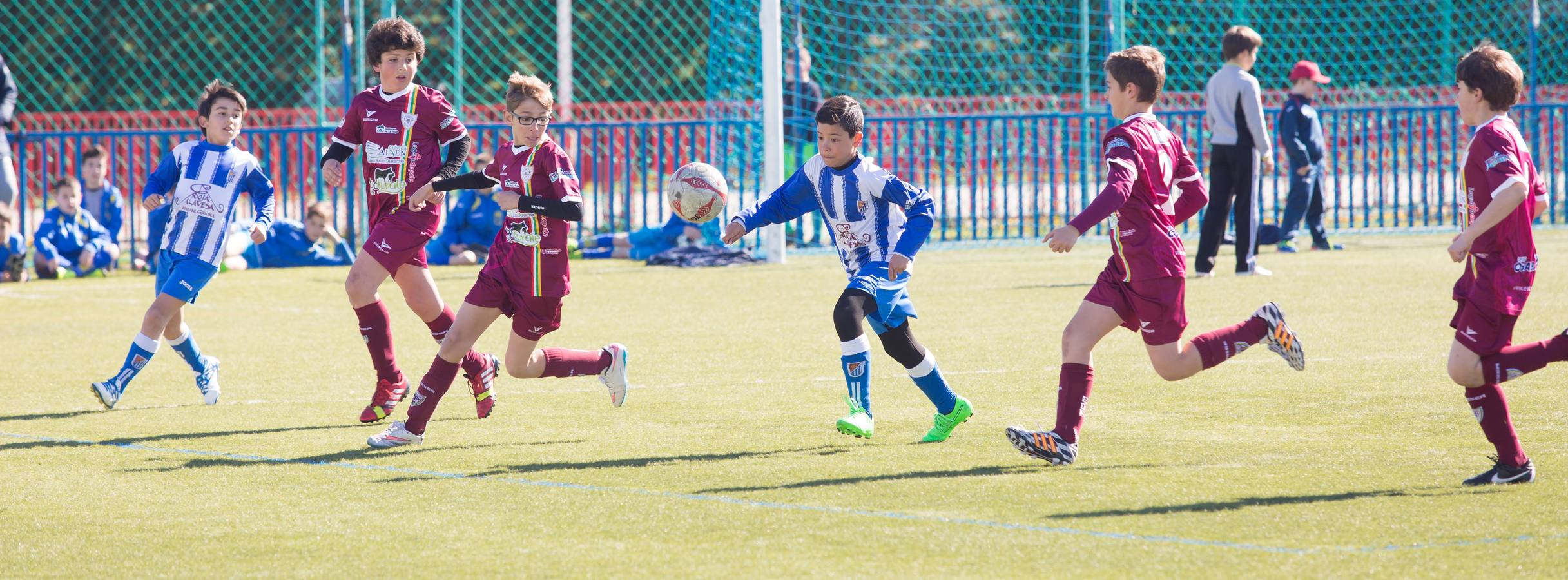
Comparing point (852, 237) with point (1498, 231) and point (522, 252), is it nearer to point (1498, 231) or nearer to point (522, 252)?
point (522, 252)

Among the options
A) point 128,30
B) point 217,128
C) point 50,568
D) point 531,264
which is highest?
point 128,30

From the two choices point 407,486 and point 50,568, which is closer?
point 50,568

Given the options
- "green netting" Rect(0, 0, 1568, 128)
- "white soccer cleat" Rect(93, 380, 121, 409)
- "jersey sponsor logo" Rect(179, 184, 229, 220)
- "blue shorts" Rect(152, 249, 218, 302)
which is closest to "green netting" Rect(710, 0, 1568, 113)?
"green netting" Rect(0, 0, 1568, 128)

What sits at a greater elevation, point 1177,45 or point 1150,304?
point 1177,45

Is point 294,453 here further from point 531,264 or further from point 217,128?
point 217,128

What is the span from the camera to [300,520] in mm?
4895

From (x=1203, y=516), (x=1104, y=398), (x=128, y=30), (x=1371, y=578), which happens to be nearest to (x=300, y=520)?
(x=1203, y=516)

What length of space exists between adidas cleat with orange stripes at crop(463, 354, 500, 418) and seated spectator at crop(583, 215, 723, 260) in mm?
8116

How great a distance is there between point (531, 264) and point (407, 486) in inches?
48.2

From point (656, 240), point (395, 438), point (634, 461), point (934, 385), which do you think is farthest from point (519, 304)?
point (656, 240)

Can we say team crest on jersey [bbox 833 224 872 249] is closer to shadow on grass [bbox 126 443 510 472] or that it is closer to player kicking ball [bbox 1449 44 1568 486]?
shadow on grass [bbox 126 443 510 472]

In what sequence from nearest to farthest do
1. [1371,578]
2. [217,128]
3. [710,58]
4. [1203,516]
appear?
[1371,578] < [1203,516] < [217,128] < [710,58]

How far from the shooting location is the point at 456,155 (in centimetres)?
713

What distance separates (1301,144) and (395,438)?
986 cm
